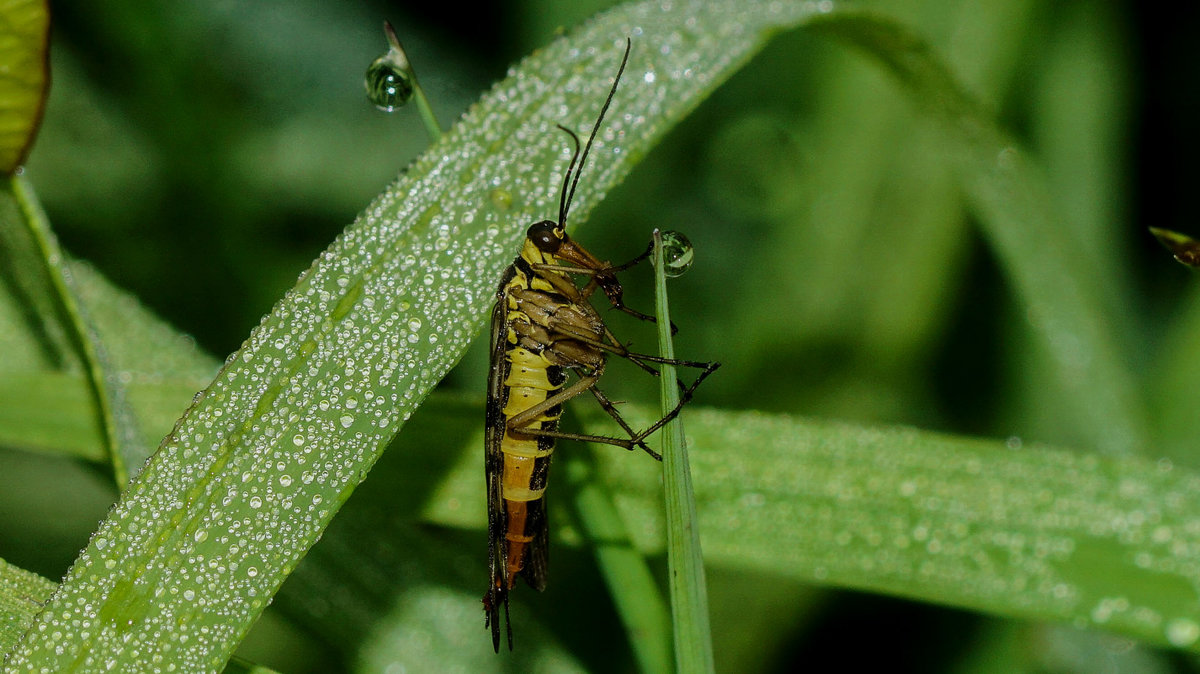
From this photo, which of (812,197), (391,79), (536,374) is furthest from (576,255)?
(812,197)

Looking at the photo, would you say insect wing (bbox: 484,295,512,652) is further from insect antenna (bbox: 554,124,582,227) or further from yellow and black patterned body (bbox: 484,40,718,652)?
insect antenna (bbox: 554,124,582,227)

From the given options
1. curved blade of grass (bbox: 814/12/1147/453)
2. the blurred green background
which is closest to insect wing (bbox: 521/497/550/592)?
the blurred green background

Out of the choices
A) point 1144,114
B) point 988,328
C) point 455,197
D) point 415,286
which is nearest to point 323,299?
point 415,286

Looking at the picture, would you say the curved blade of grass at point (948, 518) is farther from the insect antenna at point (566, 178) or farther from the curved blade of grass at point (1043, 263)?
the curved blade of grass at point (1043, 263)

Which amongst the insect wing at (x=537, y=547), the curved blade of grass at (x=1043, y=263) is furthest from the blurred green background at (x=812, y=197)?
the insect wing at (x=537, y=547)

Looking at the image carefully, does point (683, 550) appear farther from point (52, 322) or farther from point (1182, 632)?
point (52, 322)

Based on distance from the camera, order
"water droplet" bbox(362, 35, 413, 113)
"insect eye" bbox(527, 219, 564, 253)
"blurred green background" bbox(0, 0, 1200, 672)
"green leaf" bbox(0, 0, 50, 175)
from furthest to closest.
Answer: "blurred green background" bbox(0, 0, 1200, 672) → "insect eye" bbox(527, 219, 564, 253) → "water droplet" bbox(362, 35, 413, 113) → "green leaf" bbox(0, 0, 50, 175)
